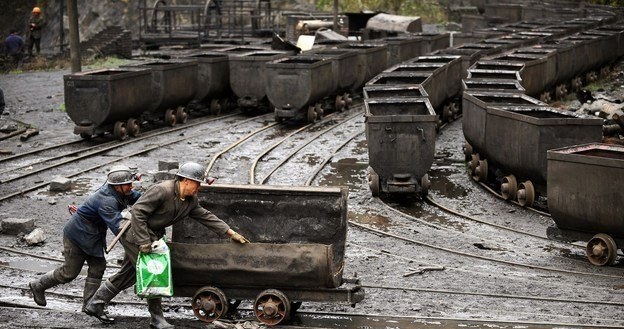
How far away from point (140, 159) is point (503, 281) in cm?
1044

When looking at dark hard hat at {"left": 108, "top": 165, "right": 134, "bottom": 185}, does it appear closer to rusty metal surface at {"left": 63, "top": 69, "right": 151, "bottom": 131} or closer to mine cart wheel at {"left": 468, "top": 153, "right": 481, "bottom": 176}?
mine cart wheel at {"left": 468, "top": 153, "right": 481, "bottom": 176}

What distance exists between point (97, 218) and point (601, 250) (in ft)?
21.8

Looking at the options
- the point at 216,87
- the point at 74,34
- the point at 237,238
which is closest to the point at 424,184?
the point at 237,238

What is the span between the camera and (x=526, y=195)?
670 inches

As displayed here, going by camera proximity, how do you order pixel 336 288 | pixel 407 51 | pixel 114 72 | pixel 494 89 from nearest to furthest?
pixel 336 288 < pixel 494 89 < pixel 114 72 < pixel 407 51

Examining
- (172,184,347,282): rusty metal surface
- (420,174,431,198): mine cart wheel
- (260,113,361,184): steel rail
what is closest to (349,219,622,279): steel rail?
(420,174,431,198): mine cart wheel

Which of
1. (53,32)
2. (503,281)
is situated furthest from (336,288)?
(53,32)

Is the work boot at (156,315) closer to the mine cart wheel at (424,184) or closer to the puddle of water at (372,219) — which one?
the puddle of water at (372,219)

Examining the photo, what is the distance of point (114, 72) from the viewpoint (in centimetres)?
2406

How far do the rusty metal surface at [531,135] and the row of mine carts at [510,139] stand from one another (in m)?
0.02

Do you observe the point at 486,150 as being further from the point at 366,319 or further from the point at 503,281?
the point at 366,319

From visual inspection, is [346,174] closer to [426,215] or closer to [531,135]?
[426,215]

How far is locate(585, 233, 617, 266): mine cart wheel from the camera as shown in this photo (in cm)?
1352

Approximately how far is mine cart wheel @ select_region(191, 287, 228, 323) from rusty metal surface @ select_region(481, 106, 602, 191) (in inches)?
298
